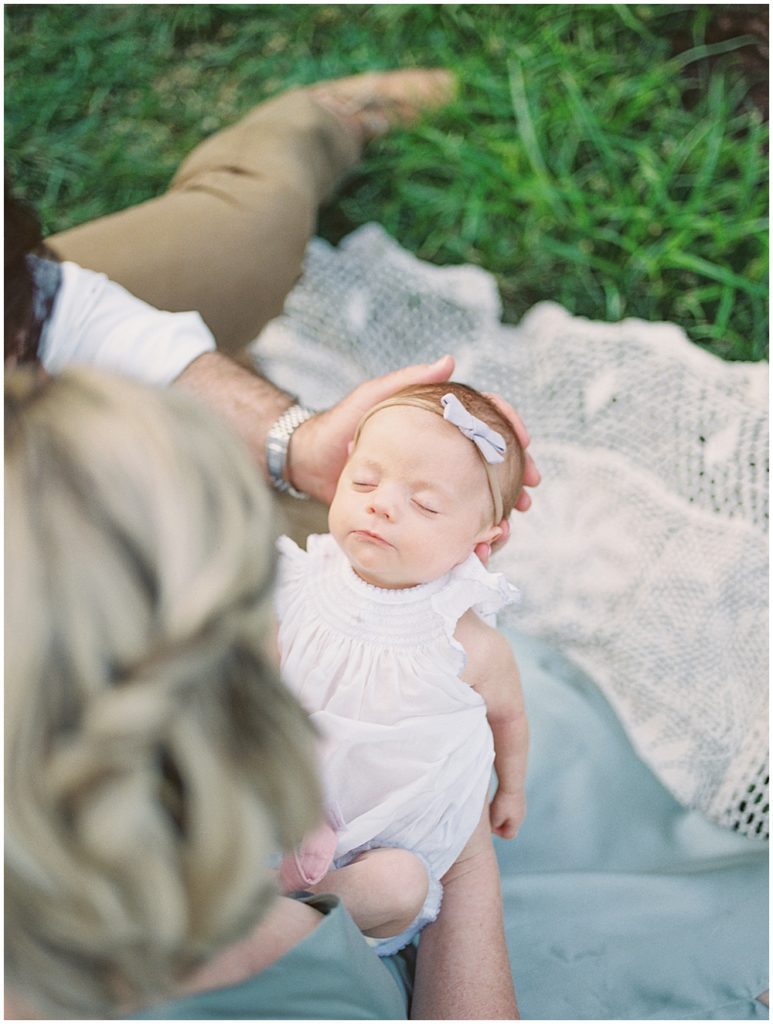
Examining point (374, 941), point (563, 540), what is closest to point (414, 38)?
point (563, 540)

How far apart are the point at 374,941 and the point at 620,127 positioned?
153 centimetres

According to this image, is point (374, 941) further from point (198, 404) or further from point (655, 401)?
point (655, 401)

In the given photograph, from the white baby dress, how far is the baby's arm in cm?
2

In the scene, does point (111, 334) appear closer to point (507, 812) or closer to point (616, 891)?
point (507, 812)

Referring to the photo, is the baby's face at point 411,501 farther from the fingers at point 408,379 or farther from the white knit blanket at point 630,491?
the white knit blanket at point 630,491

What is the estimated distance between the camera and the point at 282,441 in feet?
4.25

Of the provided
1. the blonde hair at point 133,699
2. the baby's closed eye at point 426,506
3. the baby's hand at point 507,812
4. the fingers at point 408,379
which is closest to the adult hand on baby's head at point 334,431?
the fingers at point 408,379

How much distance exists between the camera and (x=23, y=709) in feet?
1.66

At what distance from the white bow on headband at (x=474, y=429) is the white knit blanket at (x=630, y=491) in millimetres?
571

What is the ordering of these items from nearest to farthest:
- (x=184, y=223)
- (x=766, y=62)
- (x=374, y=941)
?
(x=374, y=941)
(x=184, y=223)
(x=766, y=62)

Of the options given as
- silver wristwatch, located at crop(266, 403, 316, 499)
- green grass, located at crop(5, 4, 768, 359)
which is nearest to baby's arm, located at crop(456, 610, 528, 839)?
silver wristwatch, located at crop(266, 403, 316, 499)

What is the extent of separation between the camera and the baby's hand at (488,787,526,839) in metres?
1.09

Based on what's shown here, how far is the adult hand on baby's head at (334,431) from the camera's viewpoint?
1.13 metres

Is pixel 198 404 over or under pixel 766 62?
over
